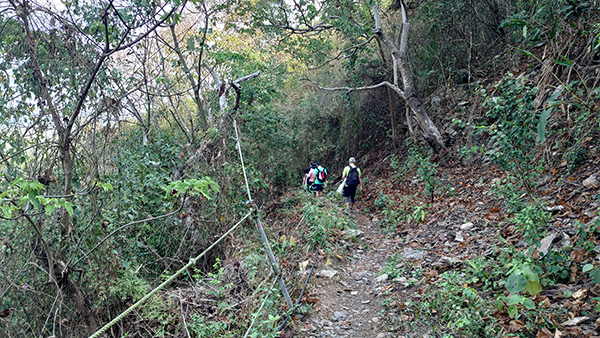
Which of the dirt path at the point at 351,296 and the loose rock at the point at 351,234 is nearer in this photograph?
the dirt path at the point at 351,296

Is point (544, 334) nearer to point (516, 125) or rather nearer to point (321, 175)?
point (516, 125)

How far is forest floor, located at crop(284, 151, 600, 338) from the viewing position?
129 inches

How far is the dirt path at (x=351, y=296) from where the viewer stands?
400cm

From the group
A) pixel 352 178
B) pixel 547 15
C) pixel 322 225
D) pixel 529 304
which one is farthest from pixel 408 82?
pixel 529 304

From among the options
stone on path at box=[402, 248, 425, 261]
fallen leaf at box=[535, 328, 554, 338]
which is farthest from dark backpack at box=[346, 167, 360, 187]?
fallen leaf at box=[535, 328, 554, 338]

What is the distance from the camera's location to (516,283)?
10.3 ft

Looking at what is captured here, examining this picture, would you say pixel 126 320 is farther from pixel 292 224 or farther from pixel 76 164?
pixel 292 224

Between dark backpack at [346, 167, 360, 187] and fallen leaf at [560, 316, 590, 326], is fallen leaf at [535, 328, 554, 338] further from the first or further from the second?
dark backpack at [346, 167, 360, 187]

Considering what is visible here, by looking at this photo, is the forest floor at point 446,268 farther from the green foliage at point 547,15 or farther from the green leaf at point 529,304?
the green foliage at point 547,15

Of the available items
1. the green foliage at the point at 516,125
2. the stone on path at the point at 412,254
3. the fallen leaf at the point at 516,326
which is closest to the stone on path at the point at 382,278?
the stone on path at the point at 412,254

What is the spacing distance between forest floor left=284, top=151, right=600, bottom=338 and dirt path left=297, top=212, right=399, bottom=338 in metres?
0.01

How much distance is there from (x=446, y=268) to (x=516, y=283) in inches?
61.6

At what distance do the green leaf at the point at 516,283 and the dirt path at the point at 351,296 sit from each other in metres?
1.34

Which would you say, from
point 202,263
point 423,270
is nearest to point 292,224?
point 202,263
